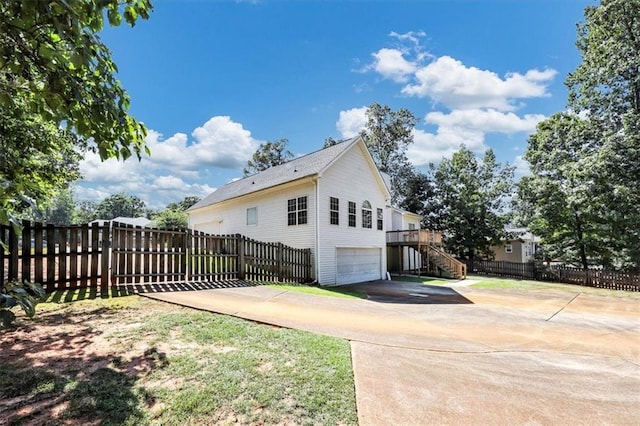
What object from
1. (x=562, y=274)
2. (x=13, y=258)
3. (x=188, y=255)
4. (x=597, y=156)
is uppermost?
(x=597, y=156)

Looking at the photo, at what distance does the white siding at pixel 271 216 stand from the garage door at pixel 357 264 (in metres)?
2.22

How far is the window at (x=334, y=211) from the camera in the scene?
15.0 m

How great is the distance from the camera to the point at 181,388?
10.2ft

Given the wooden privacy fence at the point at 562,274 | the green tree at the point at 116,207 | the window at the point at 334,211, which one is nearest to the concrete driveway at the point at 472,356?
the window at the point at 334,211

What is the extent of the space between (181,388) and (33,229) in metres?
5.47

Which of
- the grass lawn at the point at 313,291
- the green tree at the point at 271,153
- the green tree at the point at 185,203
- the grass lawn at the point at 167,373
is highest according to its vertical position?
the green tree at the point at 271,153

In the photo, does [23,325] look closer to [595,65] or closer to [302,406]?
[302,406]

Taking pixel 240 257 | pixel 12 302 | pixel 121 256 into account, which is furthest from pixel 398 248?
pixel 12 302

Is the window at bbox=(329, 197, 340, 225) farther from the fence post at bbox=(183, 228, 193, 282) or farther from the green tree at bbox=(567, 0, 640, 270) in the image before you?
the green tree at bbox=(567, 0, 640, 270)

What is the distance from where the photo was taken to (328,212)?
48.6 ft

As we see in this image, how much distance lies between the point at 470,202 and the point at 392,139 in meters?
10.5

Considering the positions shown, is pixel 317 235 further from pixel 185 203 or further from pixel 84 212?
pixel 84 212

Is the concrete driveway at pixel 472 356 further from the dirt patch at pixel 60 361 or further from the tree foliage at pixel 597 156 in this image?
the tree foliage at pixel 597 156

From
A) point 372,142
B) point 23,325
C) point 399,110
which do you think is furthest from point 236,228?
point 399,110
